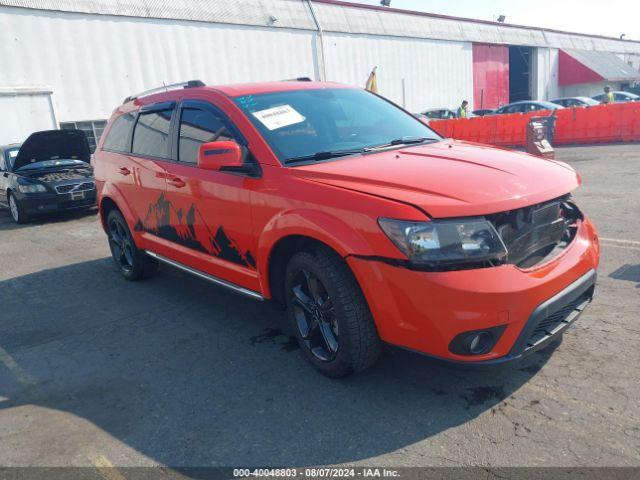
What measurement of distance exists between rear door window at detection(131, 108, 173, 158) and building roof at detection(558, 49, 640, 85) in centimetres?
4236

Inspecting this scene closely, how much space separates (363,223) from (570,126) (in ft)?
59.5

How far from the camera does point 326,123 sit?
3.92 m

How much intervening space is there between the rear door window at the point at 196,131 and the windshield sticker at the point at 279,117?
27cm

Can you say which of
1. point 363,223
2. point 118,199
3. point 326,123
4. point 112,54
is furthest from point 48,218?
point 363,223

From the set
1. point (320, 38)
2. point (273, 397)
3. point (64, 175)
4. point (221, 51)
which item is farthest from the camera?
point (320, 38)

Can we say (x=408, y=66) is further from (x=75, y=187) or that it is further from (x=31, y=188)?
(x=31, y=188)

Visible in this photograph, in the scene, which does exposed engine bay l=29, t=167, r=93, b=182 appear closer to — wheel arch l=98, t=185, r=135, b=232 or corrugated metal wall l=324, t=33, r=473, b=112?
wheel arch l=98, t=185, r=135, b=232

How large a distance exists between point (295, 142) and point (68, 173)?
8823 millimetres

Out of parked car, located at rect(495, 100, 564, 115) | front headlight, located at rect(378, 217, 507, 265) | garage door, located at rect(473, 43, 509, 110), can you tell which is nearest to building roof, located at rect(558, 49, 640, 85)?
garage door, located at rect(473, 43, 509, 110)

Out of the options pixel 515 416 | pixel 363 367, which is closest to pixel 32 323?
pixel 363 367

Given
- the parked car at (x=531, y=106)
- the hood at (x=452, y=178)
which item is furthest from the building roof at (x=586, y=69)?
the hood at (x=452, y=178)

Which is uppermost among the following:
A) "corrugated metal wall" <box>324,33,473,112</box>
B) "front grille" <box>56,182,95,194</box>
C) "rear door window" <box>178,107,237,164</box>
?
"corrugated metal wall" <box>324,33,473,112</box>

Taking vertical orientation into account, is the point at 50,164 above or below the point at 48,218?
above

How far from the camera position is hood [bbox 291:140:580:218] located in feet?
8.87
